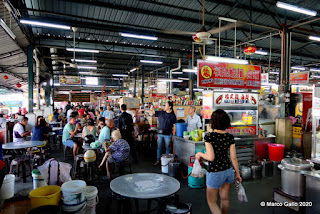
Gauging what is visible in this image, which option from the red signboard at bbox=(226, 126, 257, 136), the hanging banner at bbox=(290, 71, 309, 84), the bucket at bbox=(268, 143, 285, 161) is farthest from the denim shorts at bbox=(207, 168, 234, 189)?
the hanging banner at bbox=(290, 71, 309, 84)

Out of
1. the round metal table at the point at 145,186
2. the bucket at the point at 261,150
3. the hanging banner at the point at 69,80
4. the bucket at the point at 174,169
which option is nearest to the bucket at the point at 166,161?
the bucket at the point at 174,169

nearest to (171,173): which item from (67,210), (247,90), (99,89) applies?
(67,210)

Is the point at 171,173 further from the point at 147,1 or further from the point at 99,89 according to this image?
the point at 99,89

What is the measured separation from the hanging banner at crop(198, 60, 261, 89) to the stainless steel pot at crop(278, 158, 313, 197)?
271 cm

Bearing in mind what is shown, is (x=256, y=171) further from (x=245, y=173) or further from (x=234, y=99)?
(x=234, y=99)

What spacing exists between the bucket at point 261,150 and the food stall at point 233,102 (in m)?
0.12

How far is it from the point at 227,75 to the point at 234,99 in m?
0.71

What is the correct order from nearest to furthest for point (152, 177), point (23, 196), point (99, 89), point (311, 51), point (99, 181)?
1. point (23, 196)
2. point (152, 177)
3. point (99, 181)
4. point (311, 51)
5. point (99, 89)

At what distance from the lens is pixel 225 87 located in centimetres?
561

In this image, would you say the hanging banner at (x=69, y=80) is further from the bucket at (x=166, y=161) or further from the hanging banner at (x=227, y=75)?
the hanging banner at (x=227, y=75)

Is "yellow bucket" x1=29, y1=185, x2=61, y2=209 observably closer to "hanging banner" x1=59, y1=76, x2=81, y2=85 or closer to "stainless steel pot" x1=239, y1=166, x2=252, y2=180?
"stainless steel pot" x1=239, y1=166, x2=252, y2=180

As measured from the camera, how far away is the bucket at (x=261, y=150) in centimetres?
574

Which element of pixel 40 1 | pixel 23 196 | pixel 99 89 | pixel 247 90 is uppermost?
pixel 40 1

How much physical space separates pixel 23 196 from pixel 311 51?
68.8ft
